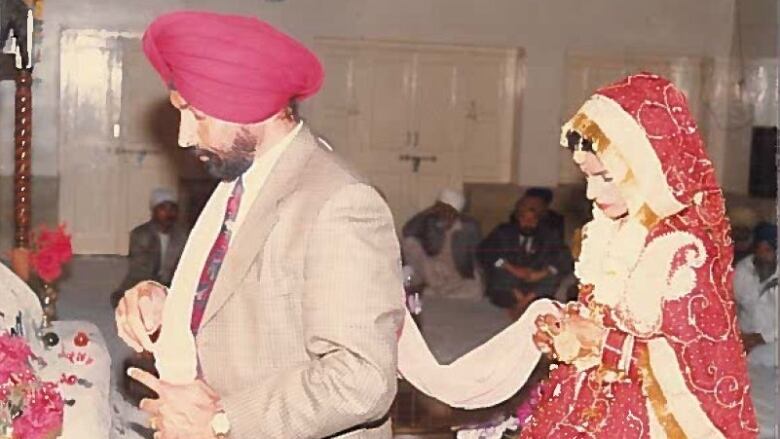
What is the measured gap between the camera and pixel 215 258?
48.8 inches

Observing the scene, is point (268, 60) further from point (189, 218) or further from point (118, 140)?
point (118, 140)

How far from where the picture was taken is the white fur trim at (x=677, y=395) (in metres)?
1.35

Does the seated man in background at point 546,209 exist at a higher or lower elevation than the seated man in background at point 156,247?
higher

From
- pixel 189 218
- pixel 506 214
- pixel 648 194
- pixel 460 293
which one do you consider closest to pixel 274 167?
pixel 648 194

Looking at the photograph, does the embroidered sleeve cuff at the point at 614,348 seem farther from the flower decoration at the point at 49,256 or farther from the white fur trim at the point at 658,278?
the flower decoration at the point at 49,256

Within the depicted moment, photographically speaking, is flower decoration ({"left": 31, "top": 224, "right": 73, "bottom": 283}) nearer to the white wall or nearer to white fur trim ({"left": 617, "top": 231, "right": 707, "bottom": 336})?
white fur trim ({"left": 617, "top": 231, "right": 707, "bottom": 336})

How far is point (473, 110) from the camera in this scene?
4535mm

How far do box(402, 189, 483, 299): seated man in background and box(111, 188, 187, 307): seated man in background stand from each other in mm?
777

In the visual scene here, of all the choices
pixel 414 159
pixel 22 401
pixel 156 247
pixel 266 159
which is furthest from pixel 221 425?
pixel 414 159

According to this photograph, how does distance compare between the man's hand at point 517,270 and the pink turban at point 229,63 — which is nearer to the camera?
the pink turban at point 229,63

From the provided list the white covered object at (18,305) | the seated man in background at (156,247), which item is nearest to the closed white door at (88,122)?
the seated man in background at (156,247)

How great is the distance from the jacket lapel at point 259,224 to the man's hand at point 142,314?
0.31 feet

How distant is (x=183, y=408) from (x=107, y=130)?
2816mm

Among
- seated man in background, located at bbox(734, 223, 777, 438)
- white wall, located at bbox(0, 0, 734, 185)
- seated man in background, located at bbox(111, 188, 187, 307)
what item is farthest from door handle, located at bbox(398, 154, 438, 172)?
seated man in background, located at bbox(734, 223, 777, 438)
